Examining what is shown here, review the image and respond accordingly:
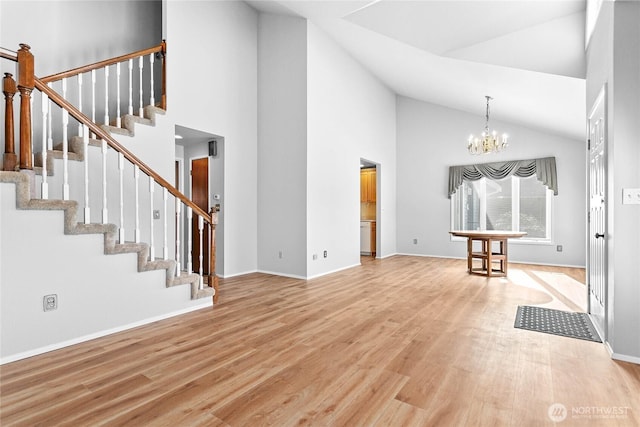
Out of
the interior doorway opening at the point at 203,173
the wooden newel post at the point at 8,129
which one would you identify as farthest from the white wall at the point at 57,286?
the interior doorway opening at the point at 203,173

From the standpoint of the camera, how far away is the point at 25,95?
2525 millimetres

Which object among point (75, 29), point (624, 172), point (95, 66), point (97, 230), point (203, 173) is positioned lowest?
point (97, 230)

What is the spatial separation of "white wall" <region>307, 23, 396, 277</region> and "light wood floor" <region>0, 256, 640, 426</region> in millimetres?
2171

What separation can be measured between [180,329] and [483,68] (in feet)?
15.9

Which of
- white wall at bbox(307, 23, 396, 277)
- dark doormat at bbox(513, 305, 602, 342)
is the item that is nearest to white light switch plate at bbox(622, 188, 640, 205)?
dark doormat at bbox(513, 305, 602, 342)

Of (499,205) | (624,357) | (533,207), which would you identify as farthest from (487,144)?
(624,357)

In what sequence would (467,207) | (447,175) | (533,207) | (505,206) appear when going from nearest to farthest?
(533,207)
(505,206)
(467,207)
(447,175)

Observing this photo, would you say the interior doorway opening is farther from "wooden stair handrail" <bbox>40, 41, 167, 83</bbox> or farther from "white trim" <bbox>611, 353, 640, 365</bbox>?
"white trim" <bbox>611, 353, 640, 365</bbox>

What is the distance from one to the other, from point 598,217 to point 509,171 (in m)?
4.39

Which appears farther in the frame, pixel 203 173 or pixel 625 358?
pixel 203 173

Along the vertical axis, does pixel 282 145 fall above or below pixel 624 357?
above

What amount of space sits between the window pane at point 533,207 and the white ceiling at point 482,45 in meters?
1.14

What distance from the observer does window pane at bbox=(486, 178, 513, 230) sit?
23.3 ft

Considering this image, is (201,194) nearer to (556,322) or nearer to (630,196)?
(556,322)
